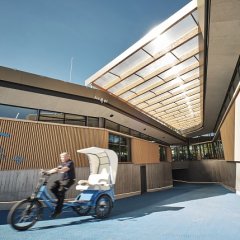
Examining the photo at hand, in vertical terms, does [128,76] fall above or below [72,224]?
above

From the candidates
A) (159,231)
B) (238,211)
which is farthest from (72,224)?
(238,211)

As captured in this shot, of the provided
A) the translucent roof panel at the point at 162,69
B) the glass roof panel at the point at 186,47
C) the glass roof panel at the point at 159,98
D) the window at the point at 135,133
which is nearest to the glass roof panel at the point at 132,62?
the translucent roof panel at the point at 162,69

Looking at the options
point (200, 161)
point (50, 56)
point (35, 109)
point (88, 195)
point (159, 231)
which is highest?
point (50, 56)

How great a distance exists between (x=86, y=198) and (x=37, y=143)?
13.9ft

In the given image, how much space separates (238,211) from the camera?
700cm

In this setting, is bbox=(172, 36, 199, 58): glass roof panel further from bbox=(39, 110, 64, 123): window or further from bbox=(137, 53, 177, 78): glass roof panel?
bbox=(39, 110, 64, 123): window

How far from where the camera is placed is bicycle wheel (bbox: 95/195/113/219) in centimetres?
621

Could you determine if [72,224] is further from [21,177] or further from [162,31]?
[162,31]

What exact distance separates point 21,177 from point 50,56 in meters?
5.13

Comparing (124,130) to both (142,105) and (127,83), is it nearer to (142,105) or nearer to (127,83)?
(142,105)

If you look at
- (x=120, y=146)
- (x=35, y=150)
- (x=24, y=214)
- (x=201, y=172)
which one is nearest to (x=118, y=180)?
(x=120, y=146)

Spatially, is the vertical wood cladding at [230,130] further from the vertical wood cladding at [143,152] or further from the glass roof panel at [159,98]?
the vertical wood cladding at [143,152]

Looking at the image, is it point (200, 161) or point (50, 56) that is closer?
point (50, 56)

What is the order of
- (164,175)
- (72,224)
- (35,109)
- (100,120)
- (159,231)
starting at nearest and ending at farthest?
(159,231), (72,224), (35,109), (100,120), (164,175)
